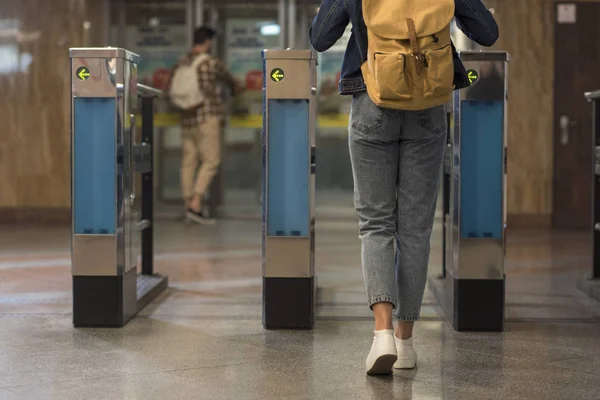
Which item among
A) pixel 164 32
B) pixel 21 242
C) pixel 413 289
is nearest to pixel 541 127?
pixel 164 32

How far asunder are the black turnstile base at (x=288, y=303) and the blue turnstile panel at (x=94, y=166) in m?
0.73

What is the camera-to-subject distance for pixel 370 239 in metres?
3.07

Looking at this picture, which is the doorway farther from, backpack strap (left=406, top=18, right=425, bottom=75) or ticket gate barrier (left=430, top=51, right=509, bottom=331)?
backpack strap (left=406, top=18, right=425, bottom=75)

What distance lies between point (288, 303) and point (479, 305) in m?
0.81

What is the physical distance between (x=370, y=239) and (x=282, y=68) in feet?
3.41

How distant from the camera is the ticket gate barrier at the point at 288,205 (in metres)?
3.85

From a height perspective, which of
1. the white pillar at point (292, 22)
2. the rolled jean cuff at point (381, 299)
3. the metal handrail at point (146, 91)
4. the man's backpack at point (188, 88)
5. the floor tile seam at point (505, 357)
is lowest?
the floor tile seam at point (505, 357)

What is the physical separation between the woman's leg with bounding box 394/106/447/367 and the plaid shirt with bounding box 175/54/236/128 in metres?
5.88

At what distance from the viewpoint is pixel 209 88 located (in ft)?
29.0

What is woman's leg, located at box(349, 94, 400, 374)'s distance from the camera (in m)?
3.02

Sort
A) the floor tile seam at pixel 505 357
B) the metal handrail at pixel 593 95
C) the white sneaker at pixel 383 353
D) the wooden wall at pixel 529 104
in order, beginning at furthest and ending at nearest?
the wooden wall at pixel 529 104 < the metal handrail at pixel 593 95 < the floor tile seam at pixel 505 357 < the white sneaker at pixel 383 353

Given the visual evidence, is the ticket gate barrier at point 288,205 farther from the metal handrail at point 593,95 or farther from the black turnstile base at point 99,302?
the metal handrail at point 593,95

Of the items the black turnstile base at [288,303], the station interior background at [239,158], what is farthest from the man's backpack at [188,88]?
the black turnstile base at [288,303]

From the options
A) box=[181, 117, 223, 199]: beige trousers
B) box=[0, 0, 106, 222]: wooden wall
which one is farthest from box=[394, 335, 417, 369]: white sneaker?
box=[0, 0, 106, 222]: wooden wall
